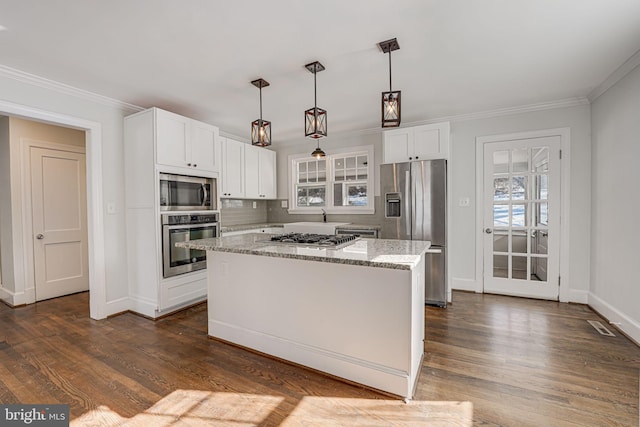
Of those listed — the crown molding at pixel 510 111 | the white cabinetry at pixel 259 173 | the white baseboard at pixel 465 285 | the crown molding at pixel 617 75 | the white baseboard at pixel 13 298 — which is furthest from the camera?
the white cabinetry at pixel 259 173

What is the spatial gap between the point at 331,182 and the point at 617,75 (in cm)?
348

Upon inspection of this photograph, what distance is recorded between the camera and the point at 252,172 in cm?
484

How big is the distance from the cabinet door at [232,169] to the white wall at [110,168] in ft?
4.09

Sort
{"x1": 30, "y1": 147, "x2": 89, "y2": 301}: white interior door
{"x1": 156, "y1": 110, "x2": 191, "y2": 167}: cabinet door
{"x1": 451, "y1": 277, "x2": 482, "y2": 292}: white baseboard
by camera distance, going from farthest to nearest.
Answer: {"x1": 451, "y1": 277, "x2": 482, "y2": 292}: white baseboard < {"x1": 30, "y1": 147, "x2": 89, "y2": 301}: white interior door < {"x1": 156, "y1": 110, "x2": 191, "y2": 167}: cabinet door

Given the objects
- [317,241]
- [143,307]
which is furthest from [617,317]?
[143,307]

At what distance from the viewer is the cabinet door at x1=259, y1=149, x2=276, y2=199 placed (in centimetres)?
507

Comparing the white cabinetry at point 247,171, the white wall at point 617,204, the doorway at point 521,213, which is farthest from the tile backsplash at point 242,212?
the white wall at point 617,204

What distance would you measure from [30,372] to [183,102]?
9.13 feet

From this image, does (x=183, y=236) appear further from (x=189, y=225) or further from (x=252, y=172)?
(x=252, y=172)

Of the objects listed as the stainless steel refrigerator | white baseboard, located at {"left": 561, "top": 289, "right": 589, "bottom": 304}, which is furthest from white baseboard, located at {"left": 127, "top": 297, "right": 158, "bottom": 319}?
white baseboard, located at {"left": 561, "top": 289, "right": 589, "bottom": 304}

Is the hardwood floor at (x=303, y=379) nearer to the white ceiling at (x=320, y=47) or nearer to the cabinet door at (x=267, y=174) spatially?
the white ceiling at (x=320, y=47)

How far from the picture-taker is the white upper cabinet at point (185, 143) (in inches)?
123

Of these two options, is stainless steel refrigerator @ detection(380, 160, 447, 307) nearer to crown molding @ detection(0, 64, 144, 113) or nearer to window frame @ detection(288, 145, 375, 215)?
window frame @ detection(288, 145, 375, 215)

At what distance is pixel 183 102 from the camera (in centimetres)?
339
